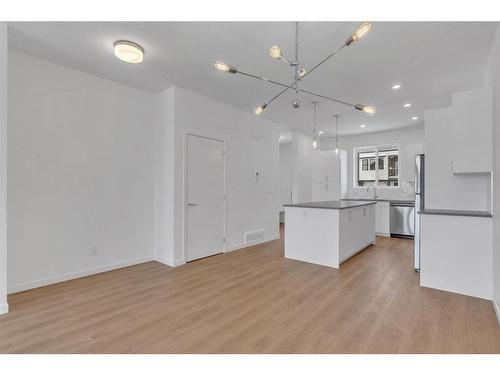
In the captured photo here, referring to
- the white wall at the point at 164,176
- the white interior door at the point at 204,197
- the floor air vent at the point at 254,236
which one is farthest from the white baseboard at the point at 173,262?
the floor air vent at the point at 254,236

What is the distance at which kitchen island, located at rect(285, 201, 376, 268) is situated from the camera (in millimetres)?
3818

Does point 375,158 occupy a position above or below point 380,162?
above

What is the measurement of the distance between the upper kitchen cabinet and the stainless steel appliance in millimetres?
3310

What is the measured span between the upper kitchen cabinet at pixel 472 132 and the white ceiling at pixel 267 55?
52cm

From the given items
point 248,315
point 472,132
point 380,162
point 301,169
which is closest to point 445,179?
point 472,132

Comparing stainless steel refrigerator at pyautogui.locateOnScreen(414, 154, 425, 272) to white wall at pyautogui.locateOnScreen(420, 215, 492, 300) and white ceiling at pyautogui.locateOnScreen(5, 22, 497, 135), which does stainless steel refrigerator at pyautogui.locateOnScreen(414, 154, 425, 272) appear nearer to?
white wall at pyautogui.locateOnScreen(420, 215, 492, 300)

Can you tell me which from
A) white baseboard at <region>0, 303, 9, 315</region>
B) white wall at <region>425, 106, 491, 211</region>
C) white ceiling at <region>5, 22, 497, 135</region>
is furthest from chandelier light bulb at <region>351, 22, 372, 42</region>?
white baseboard at <region>0, 303, 9, 315</region>

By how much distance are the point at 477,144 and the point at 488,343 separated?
2.09 metres

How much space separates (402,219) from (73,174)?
668cm

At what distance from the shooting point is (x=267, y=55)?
2.93 metres

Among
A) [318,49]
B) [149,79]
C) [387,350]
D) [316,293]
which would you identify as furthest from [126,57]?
[387,350]

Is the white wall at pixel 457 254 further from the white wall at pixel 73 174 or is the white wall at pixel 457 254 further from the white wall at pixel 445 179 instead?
the white wall at pixel 73 174

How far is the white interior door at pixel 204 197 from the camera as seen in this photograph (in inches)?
163

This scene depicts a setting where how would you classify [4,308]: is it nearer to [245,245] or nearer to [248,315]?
[248,315]
